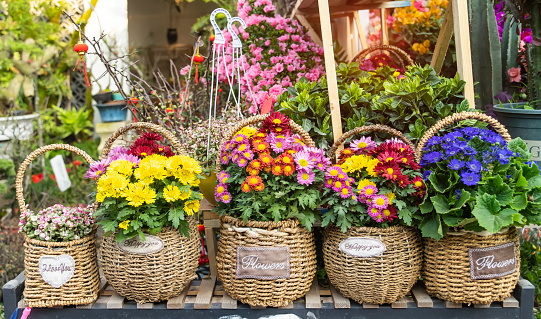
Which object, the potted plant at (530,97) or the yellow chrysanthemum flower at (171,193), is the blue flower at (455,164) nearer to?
the potted plant at (530,97)

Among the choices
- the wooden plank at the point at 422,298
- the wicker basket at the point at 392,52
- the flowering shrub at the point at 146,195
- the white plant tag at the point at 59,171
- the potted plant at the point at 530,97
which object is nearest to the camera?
the flowering shrub at the point at 146,195

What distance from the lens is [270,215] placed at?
6.16ft

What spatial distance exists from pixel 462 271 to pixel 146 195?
124 centimetres

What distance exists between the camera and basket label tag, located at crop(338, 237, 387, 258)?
1.83m

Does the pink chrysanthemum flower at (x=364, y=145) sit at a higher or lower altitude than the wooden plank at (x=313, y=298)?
higher

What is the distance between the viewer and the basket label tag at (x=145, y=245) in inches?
73.0

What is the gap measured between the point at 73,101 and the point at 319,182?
3.26 meters

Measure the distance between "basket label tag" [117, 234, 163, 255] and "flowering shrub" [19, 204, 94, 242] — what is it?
9.5 inches

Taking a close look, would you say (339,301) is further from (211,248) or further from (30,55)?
(30,55)

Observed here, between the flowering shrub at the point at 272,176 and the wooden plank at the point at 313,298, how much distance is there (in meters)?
0.32

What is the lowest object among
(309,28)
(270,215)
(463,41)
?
(270,215)

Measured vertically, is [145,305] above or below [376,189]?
below

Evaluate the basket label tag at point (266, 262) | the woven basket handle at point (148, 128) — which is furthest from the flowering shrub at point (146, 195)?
the basket label tag at point (266, 262)

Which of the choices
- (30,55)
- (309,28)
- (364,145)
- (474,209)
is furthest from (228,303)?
(30,55)
